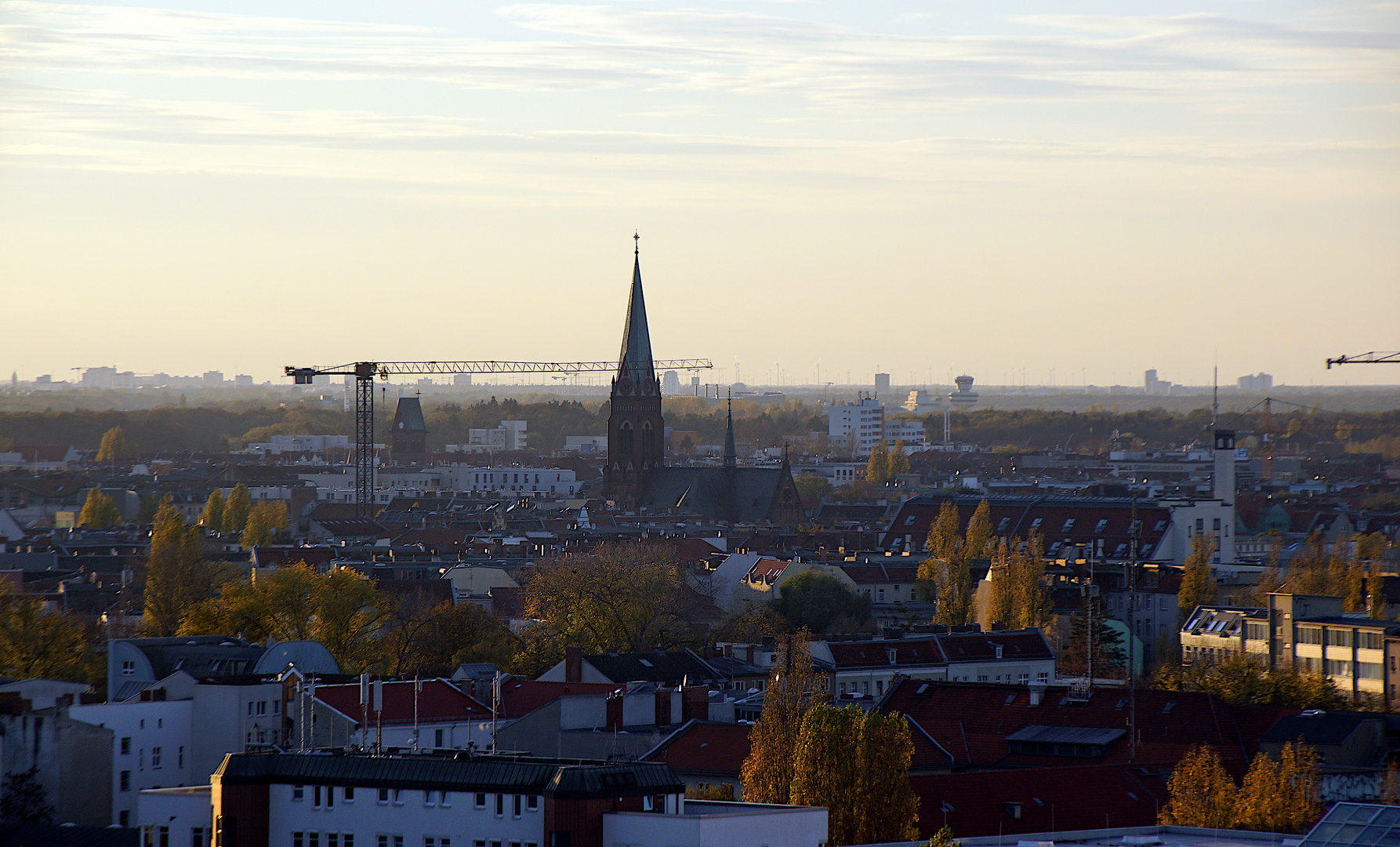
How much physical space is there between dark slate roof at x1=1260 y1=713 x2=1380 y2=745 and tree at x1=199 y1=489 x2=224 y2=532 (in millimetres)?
90417

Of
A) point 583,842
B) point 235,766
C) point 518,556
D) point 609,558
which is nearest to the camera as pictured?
point 583,842

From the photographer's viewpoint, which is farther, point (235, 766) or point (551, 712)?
point (551, 712)

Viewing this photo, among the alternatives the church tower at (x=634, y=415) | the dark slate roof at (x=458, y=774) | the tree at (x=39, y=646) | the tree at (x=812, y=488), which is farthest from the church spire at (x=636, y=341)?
the dark slate roof at (x=458, y=774)

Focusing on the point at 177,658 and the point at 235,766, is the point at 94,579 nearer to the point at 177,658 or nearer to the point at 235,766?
the point at 177,658

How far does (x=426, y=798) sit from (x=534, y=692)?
21874mm

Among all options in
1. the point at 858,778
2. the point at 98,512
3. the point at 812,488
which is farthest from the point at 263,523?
the point at 858,778

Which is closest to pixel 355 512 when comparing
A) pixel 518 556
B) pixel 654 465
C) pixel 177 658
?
pixel 654 465

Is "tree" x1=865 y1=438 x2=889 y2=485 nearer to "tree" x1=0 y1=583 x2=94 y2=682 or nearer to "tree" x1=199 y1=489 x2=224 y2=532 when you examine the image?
"tree" x1=199 y1=489 x2=224 y2=532

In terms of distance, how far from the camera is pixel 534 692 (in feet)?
160

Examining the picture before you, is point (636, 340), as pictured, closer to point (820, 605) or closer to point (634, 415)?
point (634, 415)

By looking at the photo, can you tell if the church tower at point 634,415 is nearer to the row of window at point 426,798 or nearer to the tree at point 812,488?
the tree at point 812,488

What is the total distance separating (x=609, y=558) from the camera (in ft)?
264

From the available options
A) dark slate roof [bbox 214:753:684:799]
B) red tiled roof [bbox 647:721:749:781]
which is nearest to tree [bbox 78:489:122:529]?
red tiled roof [bbox 647:721:749:781]

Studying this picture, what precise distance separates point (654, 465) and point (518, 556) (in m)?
35.9
